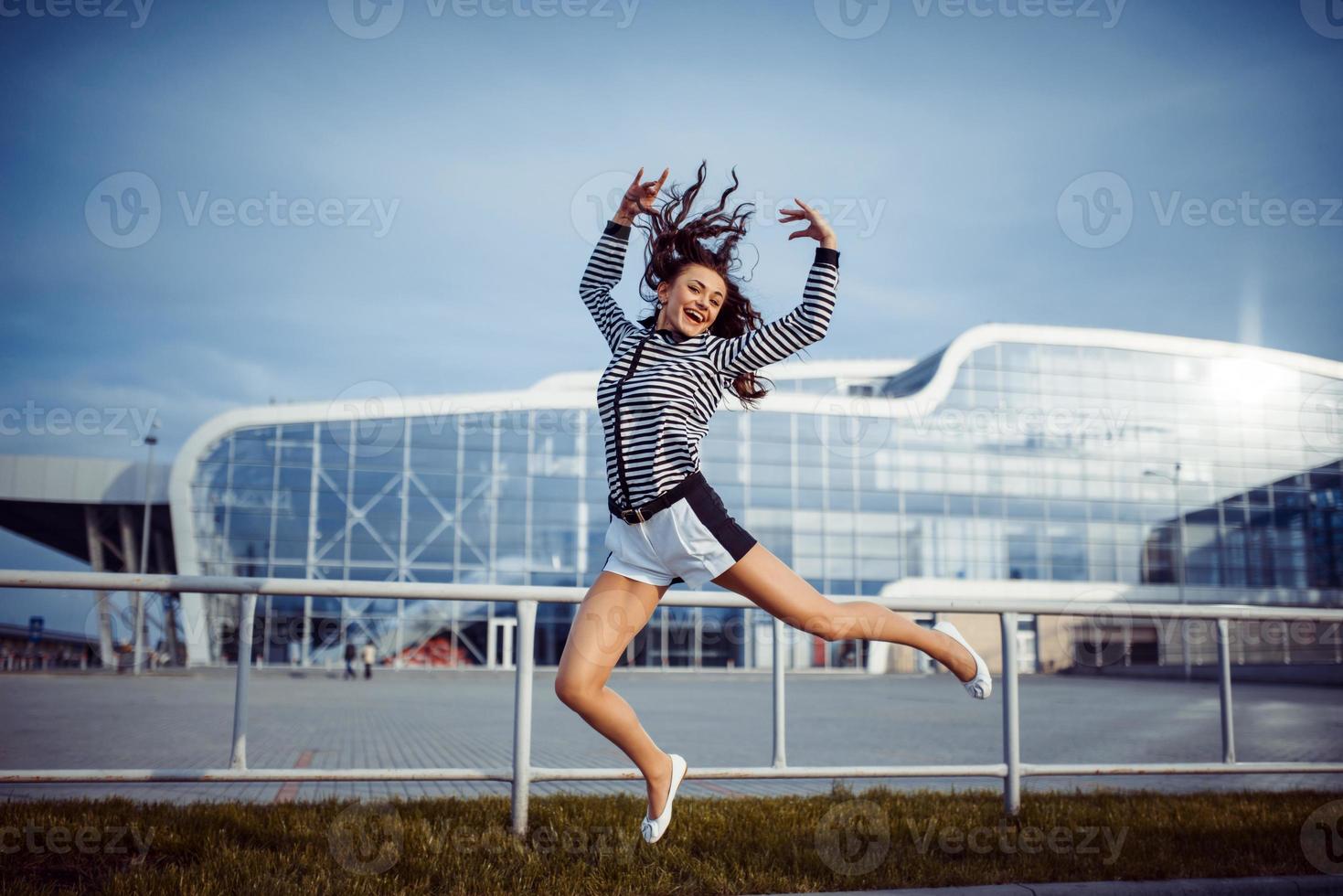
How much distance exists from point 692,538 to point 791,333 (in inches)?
30.7

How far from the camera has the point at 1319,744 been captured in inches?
458

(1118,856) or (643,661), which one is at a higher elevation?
(1118,856)

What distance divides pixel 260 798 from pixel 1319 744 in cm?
1105

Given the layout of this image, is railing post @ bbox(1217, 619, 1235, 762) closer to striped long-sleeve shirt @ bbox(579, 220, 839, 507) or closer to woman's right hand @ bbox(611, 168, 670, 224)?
striped long-sleeve shirt @ bbox(579, 220, 839, 507)

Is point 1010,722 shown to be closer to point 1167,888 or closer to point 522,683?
point 1167,888

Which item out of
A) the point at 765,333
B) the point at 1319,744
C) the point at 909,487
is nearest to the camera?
the point at 765,333

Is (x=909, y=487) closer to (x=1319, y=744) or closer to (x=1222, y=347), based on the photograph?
(x=1222, y=347)

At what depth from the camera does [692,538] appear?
134 inches

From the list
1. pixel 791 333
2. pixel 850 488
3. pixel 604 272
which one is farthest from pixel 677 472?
pixel 850 488

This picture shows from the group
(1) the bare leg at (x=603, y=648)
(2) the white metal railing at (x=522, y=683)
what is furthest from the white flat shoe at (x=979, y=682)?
(1) the bare leg at (x=603, y=648)

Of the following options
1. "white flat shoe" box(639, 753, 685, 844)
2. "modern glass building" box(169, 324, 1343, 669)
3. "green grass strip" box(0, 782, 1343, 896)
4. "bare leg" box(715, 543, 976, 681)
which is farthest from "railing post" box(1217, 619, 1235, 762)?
"modern glass building" box(169, 324, 1343, 669)

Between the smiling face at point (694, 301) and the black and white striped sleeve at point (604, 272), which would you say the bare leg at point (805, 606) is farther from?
the black and white striped sleeve at point (604, 272)

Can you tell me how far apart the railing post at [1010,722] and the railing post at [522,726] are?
8.23 feet

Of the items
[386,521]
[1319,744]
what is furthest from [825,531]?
[1319,744]
